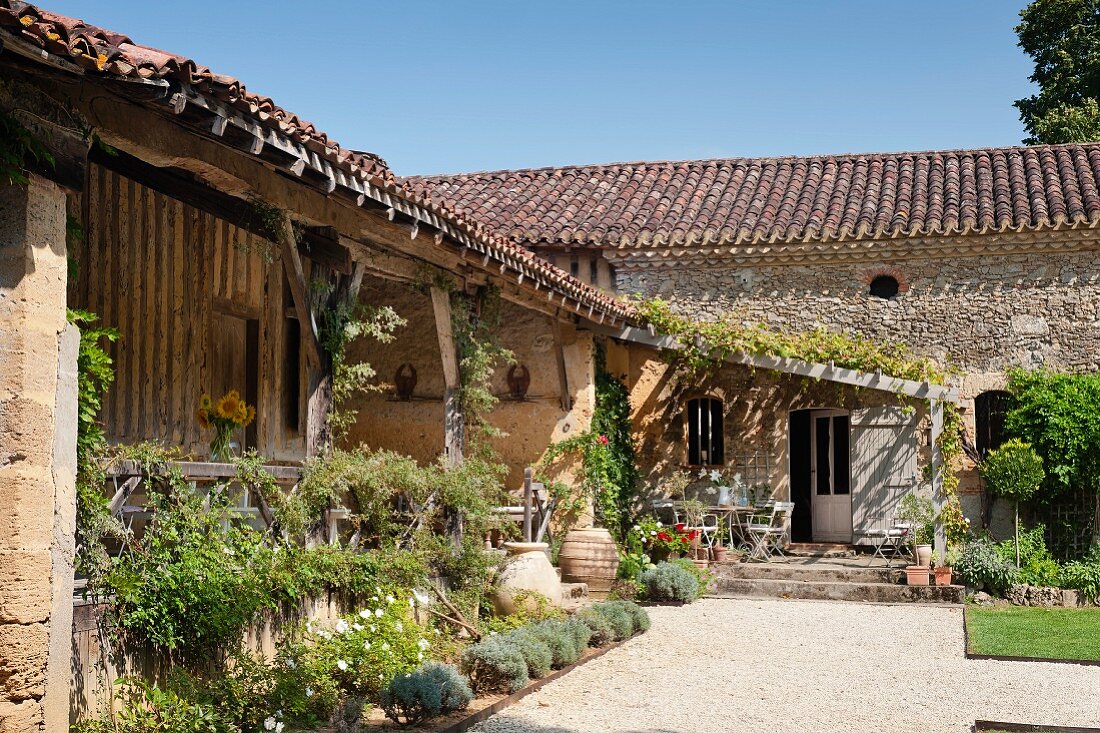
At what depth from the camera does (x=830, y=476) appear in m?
16.0

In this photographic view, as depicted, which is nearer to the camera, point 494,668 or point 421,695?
point 421,695

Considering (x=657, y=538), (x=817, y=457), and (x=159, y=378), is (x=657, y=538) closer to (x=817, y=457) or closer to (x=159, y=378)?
(x=817, y=457)

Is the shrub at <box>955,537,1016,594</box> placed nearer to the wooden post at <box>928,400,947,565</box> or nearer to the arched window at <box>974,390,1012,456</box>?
the wooden post at <box>928,400,947,565</box>

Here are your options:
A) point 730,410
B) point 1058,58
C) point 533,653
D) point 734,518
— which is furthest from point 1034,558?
point 1058,58

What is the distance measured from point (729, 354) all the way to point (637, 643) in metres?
5.45

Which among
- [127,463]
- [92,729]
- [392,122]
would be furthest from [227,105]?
[392,122]

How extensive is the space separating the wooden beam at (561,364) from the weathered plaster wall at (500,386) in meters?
0.08

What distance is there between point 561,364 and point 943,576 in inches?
197

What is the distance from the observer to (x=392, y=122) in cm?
1113

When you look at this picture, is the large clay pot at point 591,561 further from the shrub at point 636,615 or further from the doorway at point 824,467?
the doorway at point 824,467

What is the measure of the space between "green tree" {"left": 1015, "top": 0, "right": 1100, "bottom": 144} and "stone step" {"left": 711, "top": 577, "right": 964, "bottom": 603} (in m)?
13.9

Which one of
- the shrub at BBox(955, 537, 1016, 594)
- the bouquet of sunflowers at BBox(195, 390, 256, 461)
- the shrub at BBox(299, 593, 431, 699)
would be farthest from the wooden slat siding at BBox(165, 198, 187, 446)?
the shrub at BBox(955, 537, 1016, 594)

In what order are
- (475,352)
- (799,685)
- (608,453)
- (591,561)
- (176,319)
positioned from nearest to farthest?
(799,685) → (176,319) → (475,352) → (591,561) → (608,453)

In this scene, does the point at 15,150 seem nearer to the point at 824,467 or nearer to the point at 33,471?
the point at 33,471
